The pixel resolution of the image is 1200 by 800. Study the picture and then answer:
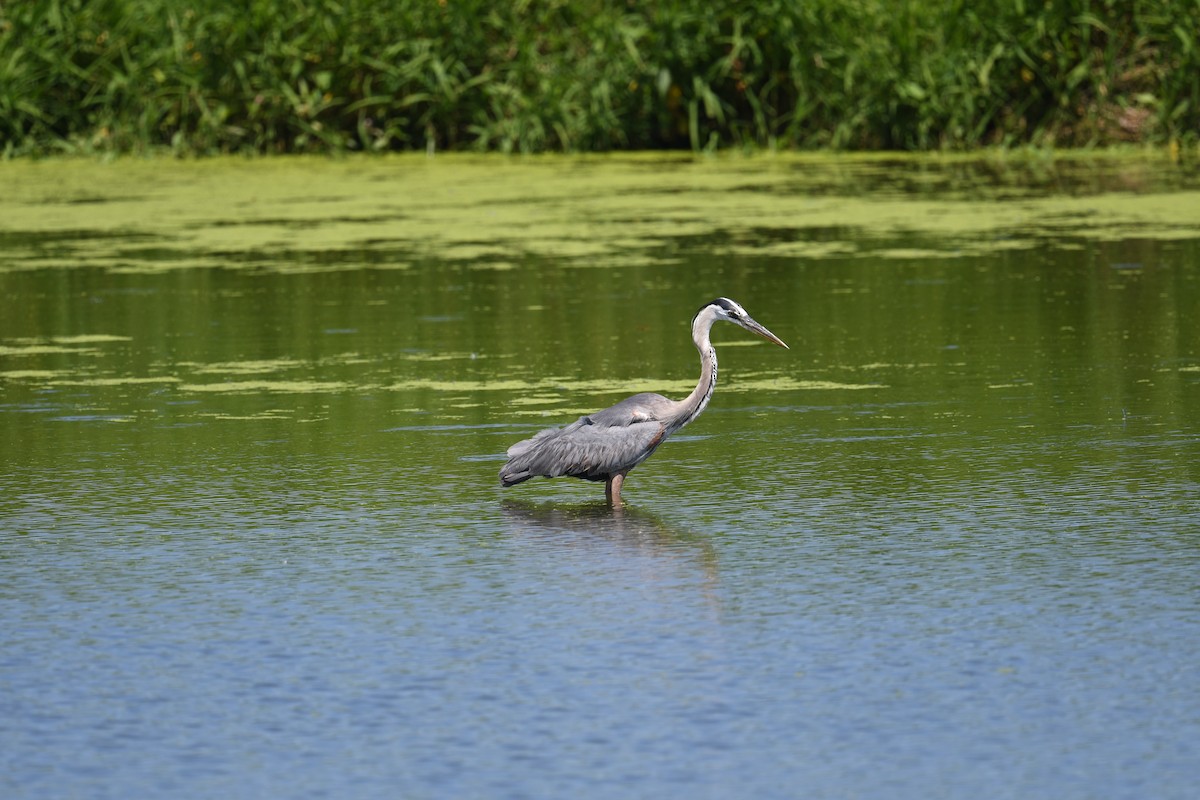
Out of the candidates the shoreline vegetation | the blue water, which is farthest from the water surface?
the shoreline vegetation

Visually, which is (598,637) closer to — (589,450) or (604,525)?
(604,525)

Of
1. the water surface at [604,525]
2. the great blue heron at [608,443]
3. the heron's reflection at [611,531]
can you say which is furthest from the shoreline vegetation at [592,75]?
the heron's reflection at [611,531]

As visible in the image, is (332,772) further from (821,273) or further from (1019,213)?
(1019,213)

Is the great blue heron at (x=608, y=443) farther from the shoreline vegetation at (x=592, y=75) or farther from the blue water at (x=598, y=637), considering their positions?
the shoreline vegetation at (x=592, y=75)

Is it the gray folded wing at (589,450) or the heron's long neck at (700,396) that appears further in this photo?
the heron's long neck at (700,396)

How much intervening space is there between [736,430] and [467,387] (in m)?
1.05

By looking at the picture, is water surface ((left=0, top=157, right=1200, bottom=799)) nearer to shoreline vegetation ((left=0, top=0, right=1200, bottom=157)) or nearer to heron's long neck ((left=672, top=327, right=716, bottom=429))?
heron's long neck ((left=672, top=327, right=716, bottom=429))

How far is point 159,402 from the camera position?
6.31 meters

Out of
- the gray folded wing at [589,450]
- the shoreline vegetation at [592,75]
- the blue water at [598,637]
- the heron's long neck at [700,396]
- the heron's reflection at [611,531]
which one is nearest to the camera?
the blue water at [598,637]

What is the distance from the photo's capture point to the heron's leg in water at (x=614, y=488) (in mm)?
4852

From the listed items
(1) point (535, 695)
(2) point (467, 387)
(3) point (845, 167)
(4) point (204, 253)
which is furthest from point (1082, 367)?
(3) point (845, 167)

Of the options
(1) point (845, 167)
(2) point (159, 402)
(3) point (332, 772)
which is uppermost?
(1) point (845, 167)

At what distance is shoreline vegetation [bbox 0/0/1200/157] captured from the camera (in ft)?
43.3

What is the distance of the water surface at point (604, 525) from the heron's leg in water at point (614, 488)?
8 cm
